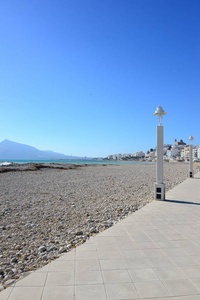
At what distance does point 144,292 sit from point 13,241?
2990 millimetres

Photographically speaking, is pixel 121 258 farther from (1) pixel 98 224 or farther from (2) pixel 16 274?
(1) pixel 98 224

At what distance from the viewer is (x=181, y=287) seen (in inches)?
93.5

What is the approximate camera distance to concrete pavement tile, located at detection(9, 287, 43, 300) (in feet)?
7.22

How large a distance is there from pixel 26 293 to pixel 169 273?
5.70 ft

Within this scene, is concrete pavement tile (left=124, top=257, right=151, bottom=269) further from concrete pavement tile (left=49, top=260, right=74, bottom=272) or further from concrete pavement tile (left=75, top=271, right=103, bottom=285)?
concrete pavement tile (left=49, top=260, right=74, bottom=272)

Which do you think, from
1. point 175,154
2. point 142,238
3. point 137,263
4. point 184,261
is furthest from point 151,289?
point 175,154

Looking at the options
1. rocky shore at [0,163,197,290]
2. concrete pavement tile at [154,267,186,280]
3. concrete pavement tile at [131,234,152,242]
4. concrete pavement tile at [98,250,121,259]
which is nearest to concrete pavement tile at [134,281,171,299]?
concrete pavement tile at [154,267,186,280]

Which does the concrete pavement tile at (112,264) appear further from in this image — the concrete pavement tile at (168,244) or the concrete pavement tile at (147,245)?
the concrete pavement tile at (168,244)

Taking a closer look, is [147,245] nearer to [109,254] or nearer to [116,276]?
[109,254]

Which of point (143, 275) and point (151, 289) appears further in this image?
point (143, 275)

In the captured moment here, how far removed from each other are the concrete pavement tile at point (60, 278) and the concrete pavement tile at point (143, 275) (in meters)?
0.76

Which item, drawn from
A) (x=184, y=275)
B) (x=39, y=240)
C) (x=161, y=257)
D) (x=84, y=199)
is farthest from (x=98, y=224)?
(x=84, y=199)

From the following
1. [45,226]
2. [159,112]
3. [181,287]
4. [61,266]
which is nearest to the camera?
[181,287]

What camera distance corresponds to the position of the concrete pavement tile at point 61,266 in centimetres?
279
